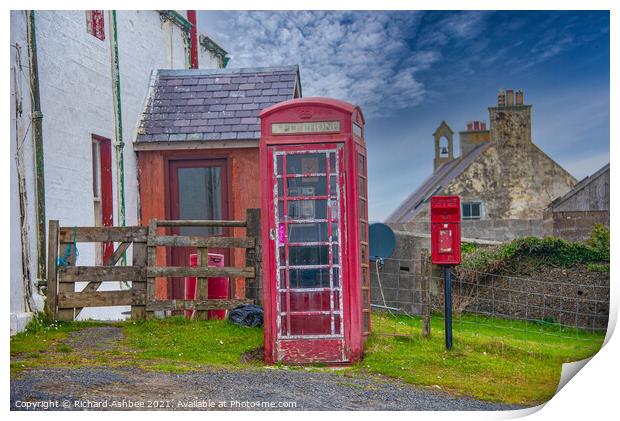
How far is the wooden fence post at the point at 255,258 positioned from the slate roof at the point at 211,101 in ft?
4.05

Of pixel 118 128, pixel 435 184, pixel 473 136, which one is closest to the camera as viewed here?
pixel 118 128

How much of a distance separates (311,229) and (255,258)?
2.02m

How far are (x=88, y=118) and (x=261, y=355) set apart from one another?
10.4ft

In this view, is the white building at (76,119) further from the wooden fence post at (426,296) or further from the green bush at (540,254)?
the green bush at (540,254)

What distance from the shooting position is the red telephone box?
252 inches

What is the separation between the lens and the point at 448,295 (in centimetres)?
692

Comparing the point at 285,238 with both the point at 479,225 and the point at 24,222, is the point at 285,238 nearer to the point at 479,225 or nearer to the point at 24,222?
the point at 24,222

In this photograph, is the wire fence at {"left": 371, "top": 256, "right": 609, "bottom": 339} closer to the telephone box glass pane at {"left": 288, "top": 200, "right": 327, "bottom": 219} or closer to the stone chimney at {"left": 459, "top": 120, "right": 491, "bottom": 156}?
the telephone box glass pane at {"left": 288, "top": 200, "right": 327, "bottom": 219}

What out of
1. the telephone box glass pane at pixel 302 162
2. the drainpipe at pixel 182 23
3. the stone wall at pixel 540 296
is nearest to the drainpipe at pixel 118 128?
the drainpipe at pixel 182 23

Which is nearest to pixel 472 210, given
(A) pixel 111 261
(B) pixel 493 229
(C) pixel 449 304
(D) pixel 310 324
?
(B) pixel 493 229

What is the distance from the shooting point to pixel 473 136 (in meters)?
20.3

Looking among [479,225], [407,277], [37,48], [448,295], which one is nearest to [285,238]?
[448,295]

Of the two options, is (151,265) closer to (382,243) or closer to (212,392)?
(212,392)

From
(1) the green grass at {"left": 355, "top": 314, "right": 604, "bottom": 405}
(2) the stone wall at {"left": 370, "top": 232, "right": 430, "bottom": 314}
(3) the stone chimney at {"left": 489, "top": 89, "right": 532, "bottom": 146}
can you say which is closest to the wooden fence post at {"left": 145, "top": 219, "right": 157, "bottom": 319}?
(1) the green grass at {"left": 355, "top": 314, "right": 604, "bottom": 405}
